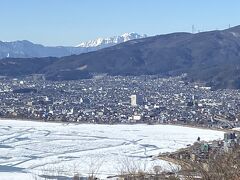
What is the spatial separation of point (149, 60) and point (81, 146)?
4496 centimetres

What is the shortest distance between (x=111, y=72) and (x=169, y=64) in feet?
22.4

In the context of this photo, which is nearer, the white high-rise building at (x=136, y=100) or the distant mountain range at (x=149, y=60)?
the white high-rise building at (x=136, y=100)

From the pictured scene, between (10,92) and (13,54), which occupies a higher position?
(13,54)

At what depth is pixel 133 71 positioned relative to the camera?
5369 centimetres

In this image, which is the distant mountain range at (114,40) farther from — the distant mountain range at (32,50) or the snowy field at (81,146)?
the snowy field at (81,146)

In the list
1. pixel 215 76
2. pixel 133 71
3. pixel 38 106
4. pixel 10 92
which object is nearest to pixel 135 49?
pixel 133 71

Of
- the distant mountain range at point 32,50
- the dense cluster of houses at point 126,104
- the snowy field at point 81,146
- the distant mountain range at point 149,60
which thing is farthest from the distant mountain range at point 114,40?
the snowy field at point 81,146

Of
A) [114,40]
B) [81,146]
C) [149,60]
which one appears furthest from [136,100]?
[114,40]

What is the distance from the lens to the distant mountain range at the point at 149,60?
2073 inches

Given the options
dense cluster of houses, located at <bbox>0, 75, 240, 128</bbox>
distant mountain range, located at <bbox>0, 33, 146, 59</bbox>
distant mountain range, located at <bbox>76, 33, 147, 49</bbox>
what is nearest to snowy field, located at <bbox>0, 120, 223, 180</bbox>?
dense cluster of houses, located at <bbox>0, 75, 240, 128</bbox>

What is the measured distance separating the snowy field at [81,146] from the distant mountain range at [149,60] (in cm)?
2923

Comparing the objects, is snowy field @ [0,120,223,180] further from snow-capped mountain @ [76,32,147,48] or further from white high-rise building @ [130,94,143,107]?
snow-capped mountain @ [76,32,147,48]

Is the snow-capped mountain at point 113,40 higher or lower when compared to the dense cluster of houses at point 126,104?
higher

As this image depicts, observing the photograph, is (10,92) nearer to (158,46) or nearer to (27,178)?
(27,178)
